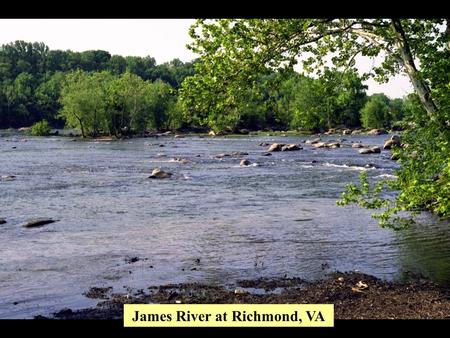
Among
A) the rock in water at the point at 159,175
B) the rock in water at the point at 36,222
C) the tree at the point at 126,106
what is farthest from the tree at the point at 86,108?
the rock in water at the point at 36,222

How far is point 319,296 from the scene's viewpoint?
1265cm

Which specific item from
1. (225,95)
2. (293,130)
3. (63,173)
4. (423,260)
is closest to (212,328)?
(225,95)

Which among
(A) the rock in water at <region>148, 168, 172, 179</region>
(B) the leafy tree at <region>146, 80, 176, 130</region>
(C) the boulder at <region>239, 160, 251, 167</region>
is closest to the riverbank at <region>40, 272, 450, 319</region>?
(A) the rock in water at <region>148, 168, 172, 179</region>

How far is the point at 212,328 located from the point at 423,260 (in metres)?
12.3

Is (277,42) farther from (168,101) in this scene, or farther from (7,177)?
(168,101)

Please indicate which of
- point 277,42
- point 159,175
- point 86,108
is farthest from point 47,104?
point 277,42

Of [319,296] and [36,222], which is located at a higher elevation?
[36,222]

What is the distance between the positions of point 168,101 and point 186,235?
86.0 meters

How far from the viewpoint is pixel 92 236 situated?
19.5 meters

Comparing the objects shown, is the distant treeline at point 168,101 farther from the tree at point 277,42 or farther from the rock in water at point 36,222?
the rock in water at point 36,222

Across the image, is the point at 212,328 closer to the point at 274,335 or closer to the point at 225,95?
the point at 274,335

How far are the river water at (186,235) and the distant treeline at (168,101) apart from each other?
3.93 meters

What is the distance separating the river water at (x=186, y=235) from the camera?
47.7ft

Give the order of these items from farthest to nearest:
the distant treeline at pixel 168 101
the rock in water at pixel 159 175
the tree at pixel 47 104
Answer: the tree at pixel 47 104
the rock in water at pixel 159 175
the distant treeline at pixel 168 101
